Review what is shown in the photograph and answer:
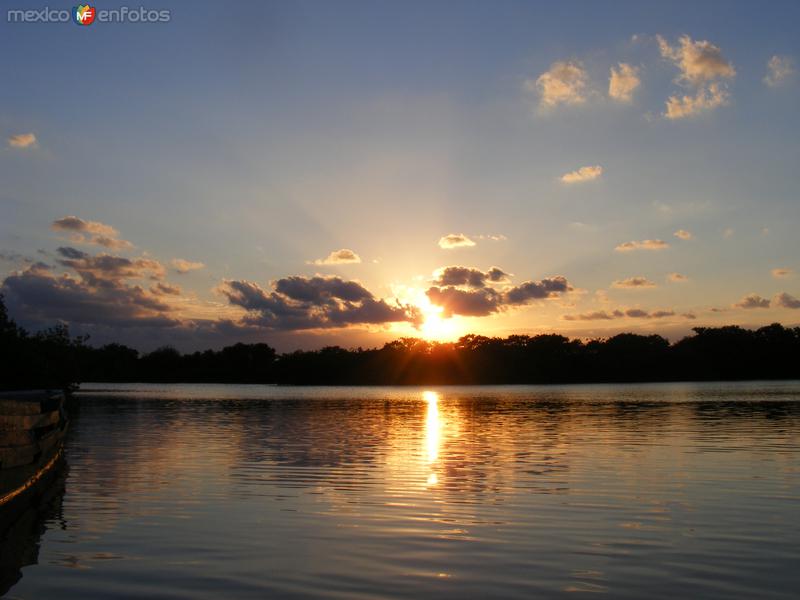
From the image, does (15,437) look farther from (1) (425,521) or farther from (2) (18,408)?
(1) (425,521)

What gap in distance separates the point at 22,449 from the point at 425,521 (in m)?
12.8

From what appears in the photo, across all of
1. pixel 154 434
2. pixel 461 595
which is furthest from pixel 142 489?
pixel 154 434

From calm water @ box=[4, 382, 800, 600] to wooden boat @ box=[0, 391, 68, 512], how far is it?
4.37 ft

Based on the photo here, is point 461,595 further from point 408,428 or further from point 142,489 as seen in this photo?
point 408,428

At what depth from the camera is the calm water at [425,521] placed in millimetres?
14148

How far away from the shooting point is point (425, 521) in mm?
19766

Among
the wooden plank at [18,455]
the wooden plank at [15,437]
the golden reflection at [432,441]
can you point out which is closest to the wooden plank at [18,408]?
the wooden plank at [15,437]

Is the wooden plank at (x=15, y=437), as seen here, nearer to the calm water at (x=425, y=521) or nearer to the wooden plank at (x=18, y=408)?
the wooden plank at (x=18, y=408)

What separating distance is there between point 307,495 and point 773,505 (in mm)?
13068

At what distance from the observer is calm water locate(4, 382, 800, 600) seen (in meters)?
14.1

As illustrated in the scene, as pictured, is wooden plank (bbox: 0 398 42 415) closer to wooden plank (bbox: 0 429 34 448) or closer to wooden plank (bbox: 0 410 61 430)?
wooden plank (bbox: 0 410 61 430)

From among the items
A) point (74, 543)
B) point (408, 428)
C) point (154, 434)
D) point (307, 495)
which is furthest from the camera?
point (408, 428)

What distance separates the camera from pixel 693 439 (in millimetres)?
41969

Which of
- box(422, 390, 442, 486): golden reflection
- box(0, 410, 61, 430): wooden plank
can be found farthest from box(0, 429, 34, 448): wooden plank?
box(422, 390, 442, 486): golden reflection
